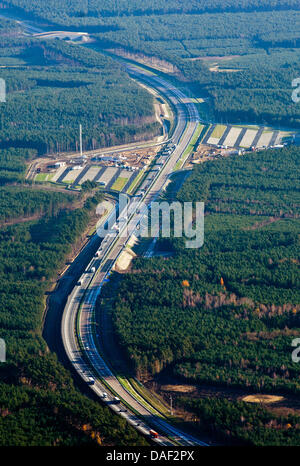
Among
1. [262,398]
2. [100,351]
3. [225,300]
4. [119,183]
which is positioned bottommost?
[262,398]

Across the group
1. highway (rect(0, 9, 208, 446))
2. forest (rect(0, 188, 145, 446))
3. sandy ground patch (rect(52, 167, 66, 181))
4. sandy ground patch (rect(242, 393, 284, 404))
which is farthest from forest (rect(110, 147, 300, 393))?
sandy ground patch (rect(52, 167, 66, 181))

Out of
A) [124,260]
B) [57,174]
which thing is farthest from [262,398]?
[57,174]

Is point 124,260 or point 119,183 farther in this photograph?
point 119,183

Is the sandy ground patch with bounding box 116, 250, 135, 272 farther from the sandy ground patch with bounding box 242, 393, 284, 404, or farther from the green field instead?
the sandy ground patch with bounding box 242, 393, 284, 404

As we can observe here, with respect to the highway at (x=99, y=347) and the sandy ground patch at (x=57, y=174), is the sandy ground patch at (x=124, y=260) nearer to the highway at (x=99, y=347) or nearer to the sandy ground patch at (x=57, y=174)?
the highway at (x=99, y=347)

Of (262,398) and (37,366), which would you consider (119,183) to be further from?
(262,398)

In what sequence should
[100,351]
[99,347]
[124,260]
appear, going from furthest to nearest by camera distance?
[124,260] → [99,347] → [100,351]
